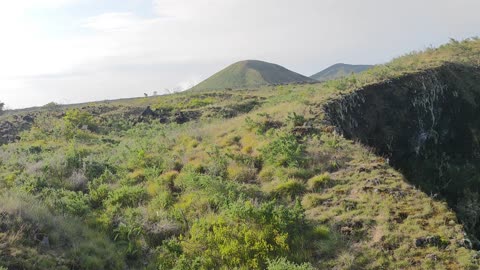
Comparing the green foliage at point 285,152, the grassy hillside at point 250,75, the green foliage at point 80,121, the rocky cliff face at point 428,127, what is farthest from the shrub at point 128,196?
the grassy hillside at point 250,75

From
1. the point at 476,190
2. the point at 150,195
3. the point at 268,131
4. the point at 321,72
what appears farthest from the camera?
the point at 321,72

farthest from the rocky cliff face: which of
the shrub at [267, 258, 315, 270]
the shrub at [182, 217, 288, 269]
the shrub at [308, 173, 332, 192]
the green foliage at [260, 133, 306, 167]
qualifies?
the shrub at [267, 258, 315, 270]

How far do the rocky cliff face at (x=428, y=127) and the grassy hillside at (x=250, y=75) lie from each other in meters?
88.1

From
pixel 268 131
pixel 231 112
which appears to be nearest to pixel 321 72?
pixel 231 112

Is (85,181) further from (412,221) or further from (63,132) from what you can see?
(63,132)

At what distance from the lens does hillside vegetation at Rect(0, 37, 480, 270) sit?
7.25 meters

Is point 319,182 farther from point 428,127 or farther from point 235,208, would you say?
point 428,127

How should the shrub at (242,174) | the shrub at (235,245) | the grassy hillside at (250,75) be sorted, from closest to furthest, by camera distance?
the shrub at (235,245) → the shrub at (242,174) → the grassy hillside at (250,75)

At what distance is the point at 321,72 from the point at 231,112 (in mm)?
159979

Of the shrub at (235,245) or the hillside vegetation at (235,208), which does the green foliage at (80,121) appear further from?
the shrub at (235,245)

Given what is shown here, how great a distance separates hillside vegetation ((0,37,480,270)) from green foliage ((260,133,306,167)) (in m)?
0.03

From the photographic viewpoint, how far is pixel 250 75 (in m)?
113

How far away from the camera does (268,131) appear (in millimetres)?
12914

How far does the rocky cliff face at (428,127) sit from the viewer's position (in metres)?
14.7
